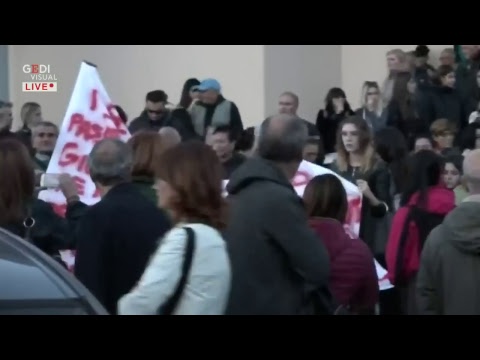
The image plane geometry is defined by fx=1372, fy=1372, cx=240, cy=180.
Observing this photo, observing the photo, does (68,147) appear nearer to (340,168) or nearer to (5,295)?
(340,168)

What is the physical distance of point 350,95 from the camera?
612 inches

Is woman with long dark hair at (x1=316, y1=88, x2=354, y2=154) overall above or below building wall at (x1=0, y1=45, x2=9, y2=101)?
below

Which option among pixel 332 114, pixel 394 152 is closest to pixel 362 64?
pixel 332 114

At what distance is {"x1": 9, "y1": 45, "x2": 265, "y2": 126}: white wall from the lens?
49.7 feet

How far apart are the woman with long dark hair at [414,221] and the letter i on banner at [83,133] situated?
180cm

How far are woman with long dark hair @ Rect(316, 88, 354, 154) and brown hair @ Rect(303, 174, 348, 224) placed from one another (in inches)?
264

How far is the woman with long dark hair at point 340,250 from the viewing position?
6449 millimetres

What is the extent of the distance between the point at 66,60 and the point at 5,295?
12.0m

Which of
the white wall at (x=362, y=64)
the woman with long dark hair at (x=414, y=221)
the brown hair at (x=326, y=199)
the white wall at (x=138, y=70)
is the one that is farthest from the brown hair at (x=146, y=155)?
the white wall at (x=362, y=64)

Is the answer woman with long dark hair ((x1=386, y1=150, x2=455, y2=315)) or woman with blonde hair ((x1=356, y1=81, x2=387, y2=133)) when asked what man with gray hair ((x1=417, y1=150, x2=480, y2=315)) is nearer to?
woman with long dark hair ((x1=386, y1=150, x2=455, y2=315))

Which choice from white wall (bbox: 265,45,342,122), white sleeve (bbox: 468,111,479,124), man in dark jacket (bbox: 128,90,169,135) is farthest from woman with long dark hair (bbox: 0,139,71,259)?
white wall (bbox: 265,45,342,122)
